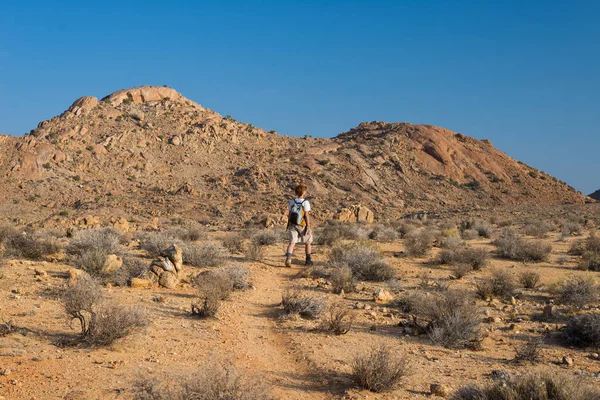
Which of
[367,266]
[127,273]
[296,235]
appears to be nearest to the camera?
[127,273]

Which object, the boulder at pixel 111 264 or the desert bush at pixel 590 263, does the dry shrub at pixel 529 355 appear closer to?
the boulder at pixel 111 264

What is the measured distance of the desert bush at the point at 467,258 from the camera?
12227mm

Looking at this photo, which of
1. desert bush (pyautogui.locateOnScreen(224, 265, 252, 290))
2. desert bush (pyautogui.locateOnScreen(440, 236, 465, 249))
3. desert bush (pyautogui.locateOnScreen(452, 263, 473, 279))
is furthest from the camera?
desert bush (pyautogui.locateOnScreen(440, 236, 465, 249))

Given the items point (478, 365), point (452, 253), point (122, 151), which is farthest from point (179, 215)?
point (478, 365)

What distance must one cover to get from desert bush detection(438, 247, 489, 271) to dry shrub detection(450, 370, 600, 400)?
27.8 feet

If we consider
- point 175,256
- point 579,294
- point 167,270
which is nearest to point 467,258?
point 579,294

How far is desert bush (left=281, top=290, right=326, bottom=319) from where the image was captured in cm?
738

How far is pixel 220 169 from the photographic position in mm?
43406

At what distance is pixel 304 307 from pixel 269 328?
0.80m

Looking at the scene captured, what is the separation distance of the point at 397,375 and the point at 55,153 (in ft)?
128

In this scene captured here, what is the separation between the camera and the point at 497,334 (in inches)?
269

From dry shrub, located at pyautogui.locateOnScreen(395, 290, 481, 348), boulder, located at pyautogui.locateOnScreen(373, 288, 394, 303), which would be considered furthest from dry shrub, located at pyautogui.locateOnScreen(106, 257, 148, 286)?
dry shrub, located at pyautogui.locateOnScreen(395, 290, 481, 348)

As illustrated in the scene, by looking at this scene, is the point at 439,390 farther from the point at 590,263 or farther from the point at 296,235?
the point at 590,263

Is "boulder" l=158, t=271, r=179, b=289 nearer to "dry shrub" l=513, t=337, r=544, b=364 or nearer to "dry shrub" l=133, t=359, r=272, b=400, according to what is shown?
"dry shrub" l=133, t=359, r=272, b=400
